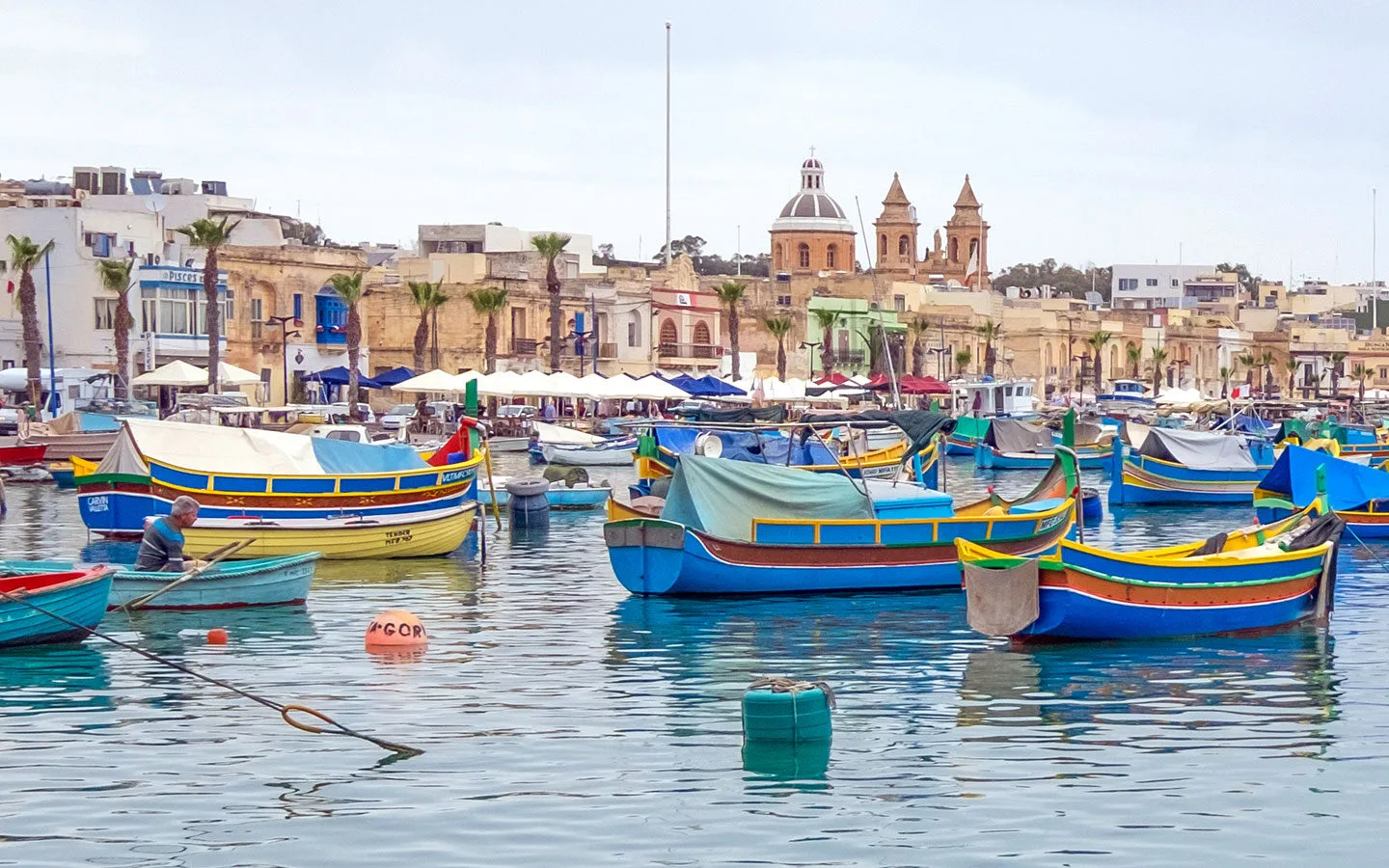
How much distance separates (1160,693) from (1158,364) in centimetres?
11483

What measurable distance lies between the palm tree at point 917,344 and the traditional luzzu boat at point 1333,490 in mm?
74012

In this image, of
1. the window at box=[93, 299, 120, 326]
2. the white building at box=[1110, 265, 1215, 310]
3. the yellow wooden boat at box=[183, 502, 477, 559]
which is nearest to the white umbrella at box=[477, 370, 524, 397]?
the window at box=[93, 299, 120, 326]

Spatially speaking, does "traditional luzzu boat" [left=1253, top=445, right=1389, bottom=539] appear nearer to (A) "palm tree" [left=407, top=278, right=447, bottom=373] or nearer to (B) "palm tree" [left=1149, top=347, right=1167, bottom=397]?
(A) "palm tree" [left=407, top=278, right=447, bottom=373]

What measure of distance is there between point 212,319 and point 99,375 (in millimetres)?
→ 4545

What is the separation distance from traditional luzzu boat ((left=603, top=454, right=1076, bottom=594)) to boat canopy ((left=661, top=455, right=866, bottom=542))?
14 millimetres

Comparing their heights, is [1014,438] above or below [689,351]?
below

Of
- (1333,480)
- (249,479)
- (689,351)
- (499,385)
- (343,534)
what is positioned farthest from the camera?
(689,351)

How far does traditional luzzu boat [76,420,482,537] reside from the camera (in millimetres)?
31672

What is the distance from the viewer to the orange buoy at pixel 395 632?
2298cm

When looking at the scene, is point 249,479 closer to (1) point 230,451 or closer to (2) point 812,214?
(1) point 230,451

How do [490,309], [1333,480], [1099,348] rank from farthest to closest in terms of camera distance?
1. [1099,348]
2. [490,309]
3. [1333,480]

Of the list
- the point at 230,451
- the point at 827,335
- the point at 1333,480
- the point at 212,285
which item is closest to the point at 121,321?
the point at 212,285

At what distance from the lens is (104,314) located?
240 ft

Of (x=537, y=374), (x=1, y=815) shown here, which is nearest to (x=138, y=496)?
(x=1, y=815)
